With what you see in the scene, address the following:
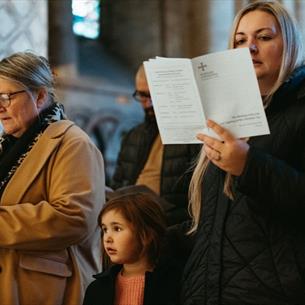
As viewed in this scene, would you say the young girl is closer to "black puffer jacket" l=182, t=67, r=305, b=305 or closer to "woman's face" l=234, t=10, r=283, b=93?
"black puffer jacket" l=182, t=67, r=305, b=305

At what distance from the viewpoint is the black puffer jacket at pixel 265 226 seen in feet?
4.99

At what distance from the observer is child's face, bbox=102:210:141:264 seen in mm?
2230

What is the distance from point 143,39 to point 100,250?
1122 cm

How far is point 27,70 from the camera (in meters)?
2.38

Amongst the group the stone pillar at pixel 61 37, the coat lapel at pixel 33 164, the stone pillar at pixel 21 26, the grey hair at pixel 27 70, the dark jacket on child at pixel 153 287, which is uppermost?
the stone pillar at pixel 61 37

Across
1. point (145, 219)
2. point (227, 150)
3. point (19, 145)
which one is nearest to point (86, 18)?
point (19, 145)

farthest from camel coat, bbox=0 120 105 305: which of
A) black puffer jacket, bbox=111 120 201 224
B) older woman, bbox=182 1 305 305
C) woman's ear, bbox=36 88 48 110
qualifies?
older woman, bbox=182 1 305 305

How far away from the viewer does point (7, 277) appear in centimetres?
222

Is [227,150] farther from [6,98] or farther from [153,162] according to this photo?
[153,162]

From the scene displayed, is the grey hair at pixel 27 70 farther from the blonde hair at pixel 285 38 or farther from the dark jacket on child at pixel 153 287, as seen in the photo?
the blonde hair at pixel 285 38

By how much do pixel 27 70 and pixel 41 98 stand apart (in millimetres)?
135

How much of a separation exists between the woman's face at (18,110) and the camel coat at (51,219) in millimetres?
96

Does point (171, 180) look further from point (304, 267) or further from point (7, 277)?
point (304, 267)

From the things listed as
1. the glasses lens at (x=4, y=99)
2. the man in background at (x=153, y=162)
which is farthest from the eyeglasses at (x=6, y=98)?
the man in background at (x=153, y=162)
